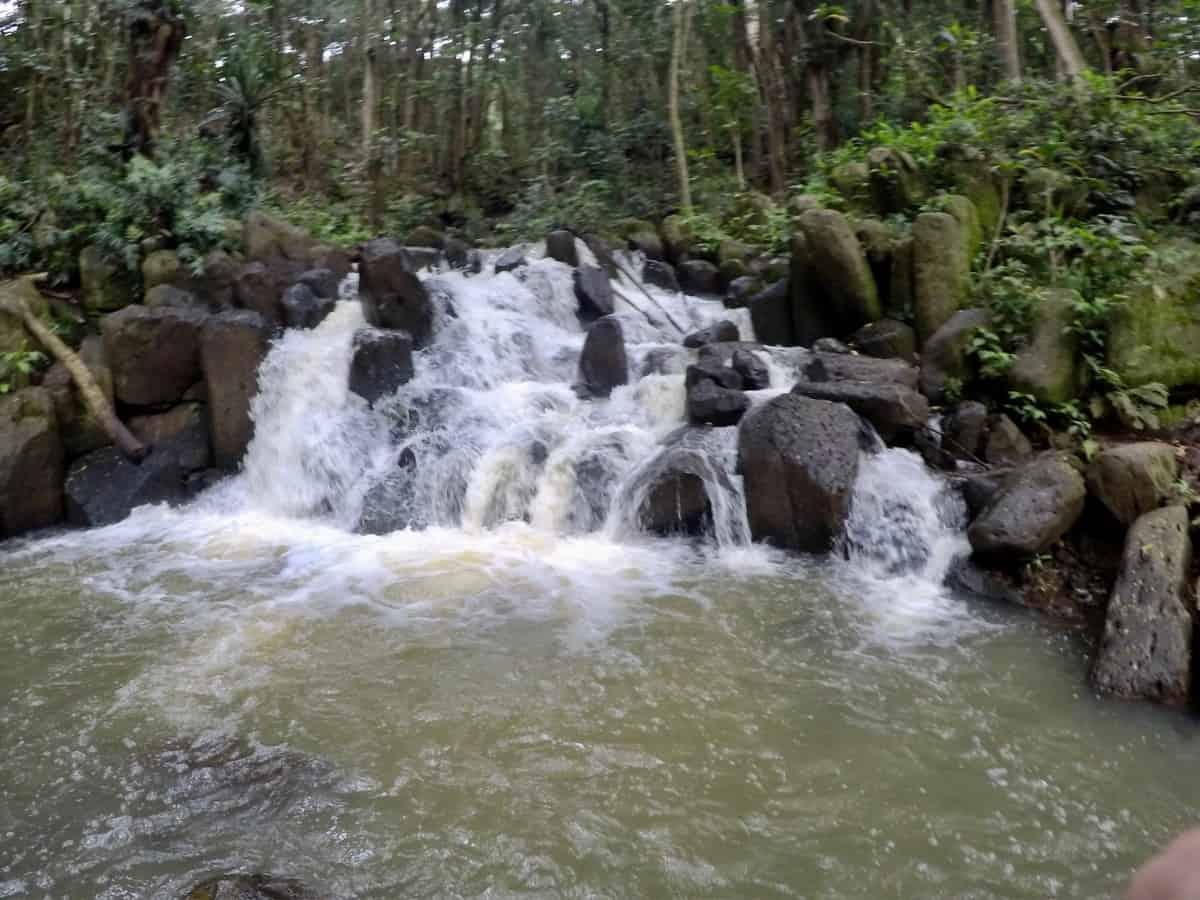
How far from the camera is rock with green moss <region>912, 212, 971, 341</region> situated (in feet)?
27.9

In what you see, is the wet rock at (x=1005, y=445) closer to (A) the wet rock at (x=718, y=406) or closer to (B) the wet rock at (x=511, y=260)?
(A) the wet rock at (x=718, y=406)

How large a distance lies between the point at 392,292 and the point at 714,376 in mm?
3894

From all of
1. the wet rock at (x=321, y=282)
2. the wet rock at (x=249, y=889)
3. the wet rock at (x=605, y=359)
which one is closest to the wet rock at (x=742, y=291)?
the wet rock at (x=605, y=359)

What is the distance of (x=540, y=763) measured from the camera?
4.15 metres

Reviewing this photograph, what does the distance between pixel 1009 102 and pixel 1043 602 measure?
6601 mm

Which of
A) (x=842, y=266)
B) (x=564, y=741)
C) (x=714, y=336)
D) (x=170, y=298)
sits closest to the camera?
(x=564, y=741)

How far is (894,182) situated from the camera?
10.1 meters

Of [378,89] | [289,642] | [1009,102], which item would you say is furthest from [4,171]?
[1009,102]

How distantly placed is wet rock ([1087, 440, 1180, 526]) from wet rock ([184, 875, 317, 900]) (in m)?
5.57

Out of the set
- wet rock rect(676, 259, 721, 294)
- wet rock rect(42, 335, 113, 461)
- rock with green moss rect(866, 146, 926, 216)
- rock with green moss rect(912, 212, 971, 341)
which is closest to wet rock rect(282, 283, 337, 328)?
wet rock rect(42, 335, 113, 461)

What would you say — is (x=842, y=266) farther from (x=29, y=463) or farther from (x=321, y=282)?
(x=29, y=463)

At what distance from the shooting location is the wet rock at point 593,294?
1128 cm

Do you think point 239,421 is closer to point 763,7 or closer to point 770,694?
point 770,694

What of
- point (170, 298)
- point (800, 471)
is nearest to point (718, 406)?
point (800, 471)
